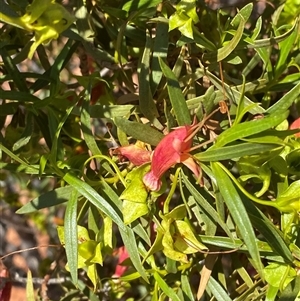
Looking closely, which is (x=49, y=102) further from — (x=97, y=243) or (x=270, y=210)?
(x=270, y=210)

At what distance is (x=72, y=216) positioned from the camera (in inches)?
25.0

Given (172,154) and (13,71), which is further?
(13,71)

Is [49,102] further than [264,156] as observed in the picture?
Yes

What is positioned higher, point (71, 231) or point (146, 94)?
point (146, 94)

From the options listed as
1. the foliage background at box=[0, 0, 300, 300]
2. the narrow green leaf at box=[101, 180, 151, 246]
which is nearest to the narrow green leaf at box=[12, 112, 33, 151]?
the foliage background at box=[0, 0, 300, 300]

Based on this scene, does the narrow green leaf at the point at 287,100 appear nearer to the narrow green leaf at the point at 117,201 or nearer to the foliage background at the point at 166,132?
the foliage background at the point at 166,132

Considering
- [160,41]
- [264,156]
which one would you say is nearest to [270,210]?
[264,156]

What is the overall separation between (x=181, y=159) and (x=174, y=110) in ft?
0.18

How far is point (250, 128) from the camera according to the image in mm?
541

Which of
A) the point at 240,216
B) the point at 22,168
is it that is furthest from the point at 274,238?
the point at 22,168

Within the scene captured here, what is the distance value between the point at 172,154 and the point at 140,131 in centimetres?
5

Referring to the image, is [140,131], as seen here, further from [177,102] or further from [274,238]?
[274,238]

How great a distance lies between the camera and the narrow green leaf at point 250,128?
1.73ft

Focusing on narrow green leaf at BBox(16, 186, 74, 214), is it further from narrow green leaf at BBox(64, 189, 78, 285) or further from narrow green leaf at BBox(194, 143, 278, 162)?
narrow green leaf at BBox(194, 143, 278, 162)
